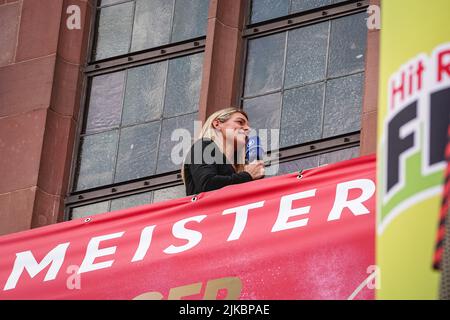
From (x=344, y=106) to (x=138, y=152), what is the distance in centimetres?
185

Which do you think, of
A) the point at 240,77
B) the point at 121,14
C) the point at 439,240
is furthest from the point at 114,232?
the point at 439,240

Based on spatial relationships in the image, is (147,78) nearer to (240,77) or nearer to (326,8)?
(240,77)

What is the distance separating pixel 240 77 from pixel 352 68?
43.0 inches

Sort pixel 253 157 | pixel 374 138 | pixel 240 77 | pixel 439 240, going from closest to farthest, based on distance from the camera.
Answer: pixel 439 240 → pixel 253 157 → pixel 374 138 → pixel 240 77

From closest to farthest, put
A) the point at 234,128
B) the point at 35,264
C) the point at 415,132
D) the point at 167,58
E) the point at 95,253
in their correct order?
the point at 415,132
the point at 95,253
the point at 234,128
the point at 35,264
the point at 167,58

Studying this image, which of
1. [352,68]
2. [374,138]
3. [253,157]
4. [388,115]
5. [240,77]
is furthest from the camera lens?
[240,77]

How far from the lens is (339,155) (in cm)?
1076

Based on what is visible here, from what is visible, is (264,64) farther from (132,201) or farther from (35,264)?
(35,264)

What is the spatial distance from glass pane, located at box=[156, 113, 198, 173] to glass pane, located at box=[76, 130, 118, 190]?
18.6 inches

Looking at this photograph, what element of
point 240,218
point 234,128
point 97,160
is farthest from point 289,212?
point 97,160

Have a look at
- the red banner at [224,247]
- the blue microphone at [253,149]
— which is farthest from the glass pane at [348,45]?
the red banner at [224,247]

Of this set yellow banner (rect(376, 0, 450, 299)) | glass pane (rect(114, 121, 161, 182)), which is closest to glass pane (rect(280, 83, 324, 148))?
glass pane (rect(114, 121, 161, 182))

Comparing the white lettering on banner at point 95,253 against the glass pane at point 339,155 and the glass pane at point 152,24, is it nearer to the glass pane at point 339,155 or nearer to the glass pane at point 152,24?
the glass pane at point 339,155

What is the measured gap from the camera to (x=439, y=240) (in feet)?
15.8
